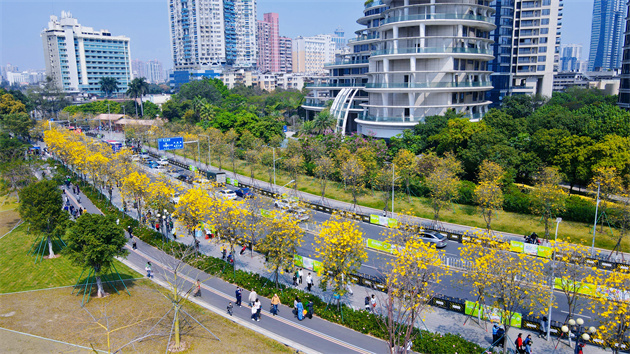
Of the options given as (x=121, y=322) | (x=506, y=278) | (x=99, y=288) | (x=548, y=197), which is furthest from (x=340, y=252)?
(x=548, y=197)

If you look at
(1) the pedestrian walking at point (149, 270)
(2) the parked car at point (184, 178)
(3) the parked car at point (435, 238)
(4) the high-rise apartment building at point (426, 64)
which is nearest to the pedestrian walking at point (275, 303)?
(1) the pedestrian walking at point (149, 270)

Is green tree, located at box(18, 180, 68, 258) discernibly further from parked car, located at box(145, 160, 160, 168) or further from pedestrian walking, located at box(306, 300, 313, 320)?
parked car, located at box(145, 160, 160, 168)

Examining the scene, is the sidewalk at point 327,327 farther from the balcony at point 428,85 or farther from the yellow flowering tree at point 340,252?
the balcony at point 428,85

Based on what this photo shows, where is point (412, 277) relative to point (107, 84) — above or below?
below

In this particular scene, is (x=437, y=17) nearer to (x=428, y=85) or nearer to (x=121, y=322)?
(x=428, y=85)

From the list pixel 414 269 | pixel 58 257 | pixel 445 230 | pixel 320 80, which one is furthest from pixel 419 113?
pixel 58 257

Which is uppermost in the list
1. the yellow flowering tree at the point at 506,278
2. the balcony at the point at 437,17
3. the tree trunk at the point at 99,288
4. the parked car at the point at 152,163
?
the balcony at the point at 437,17

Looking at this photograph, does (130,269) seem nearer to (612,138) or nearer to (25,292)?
(25,292)
